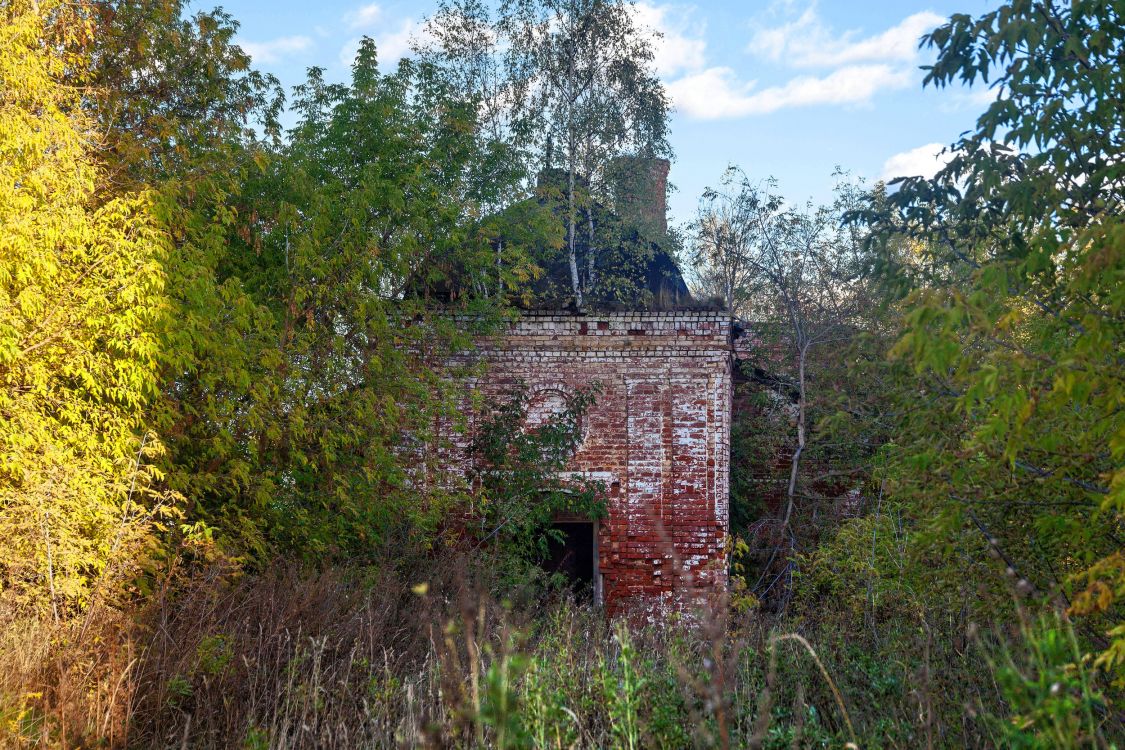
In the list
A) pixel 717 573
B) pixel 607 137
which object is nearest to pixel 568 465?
pixel 717 573

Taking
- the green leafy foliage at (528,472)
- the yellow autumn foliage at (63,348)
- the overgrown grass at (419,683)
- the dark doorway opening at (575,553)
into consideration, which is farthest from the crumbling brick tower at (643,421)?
the yellow autumn foliage at (63,348)

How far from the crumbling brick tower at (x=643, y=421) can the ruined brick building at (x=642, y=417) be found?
1 centimetres

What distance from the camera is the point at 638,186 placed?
15.2 m

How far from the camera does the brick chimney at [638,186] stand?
14844 mm

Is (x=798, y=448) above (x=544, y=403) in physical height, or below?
below

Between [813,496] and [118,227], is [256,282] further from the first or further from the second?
[813,496]

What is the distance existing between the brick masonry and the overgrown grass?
15.0 feet

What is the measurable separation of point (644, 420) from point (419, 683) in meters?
7.29

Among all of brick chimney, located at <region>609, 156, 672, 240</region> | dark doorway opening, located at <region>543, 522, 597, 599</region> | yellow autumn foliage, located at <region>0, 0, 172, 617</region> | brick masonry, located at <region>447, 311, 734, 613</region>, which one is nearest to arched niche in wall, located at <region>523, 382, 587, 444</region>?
brick masonry, located at <region>447, 311, 734, 613</region>

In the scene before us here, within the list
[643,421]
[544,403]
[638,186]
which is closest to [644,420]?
[643,421]

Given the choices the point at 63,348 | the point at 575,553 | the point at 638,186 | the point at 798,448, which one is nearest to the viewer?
the point at 63,348

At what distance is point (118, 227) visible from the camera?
7.79 meters

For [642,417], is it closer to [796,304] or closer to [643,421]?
[643,421]

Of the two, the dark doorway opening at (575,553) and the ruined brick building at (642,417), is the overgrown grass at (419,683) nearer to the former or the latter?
the ruined brick building at (642,417)
